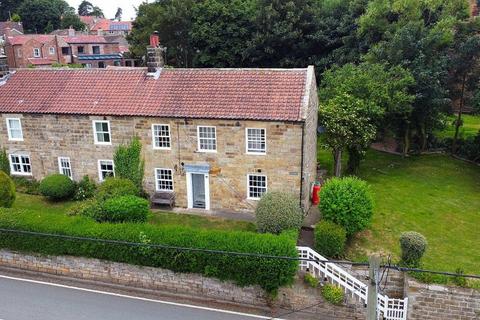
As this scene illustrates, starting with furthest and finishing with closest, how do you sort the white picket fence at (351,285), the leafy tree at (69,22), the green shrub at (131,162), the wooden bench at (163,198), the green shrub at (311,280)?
the leafy tree at (69,22), the green shrub at (131,162), the wooden bench at (163,198), the green shrub at (311,280), the white picket fence at (351,285)

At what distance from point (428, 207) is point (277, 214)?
12.3 meters

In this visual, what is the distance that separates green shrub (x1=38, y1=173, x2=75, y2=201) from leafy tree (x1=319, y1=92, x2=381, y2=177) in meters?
17.1

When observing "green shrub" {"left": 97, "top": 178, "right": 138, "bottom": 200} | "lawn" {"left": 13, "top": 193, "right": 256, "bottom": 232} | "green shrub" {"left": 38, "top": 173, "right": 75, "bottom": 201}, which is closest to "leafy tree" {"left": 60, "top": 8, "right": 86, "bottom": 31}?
"green shrub" {"left": 38, "top": 173, "right": 75, "bottom": 201}

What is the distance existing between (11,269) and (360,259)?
17501 mm

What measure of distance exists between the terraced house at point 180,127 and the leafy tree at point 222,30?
83.2 ft

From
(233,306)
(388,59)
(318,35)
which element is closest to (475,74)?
(388,59)

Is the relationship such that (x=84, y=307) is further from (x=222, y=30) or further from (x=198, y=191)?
(x=222, y=30)

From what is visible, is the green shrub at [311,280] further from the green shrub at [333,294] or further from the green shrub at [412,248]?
the green shrub at [412,248]

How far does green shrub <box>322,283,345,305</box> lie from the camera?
1791 centimetres

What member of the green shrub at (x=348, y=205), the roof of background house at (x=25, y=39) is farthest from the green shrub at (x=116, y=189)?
the roof of background house at (x=25, y=39)

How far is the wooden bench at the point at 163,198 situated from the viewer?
25812mm

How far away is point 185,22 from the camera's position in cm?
5438

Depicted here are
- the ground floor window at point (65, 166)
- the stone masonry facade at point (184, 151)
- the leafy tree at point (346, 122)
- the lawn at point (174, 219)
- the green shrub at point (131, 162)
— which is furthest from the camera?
the ground floor window at point (65, 166)

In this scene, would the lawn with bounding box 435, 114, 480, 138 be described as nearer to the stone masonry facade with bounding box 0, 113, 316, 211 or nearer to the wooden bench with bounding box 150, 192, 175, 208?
the stone masonry facade with bounding box 0, 113, 316, 211
